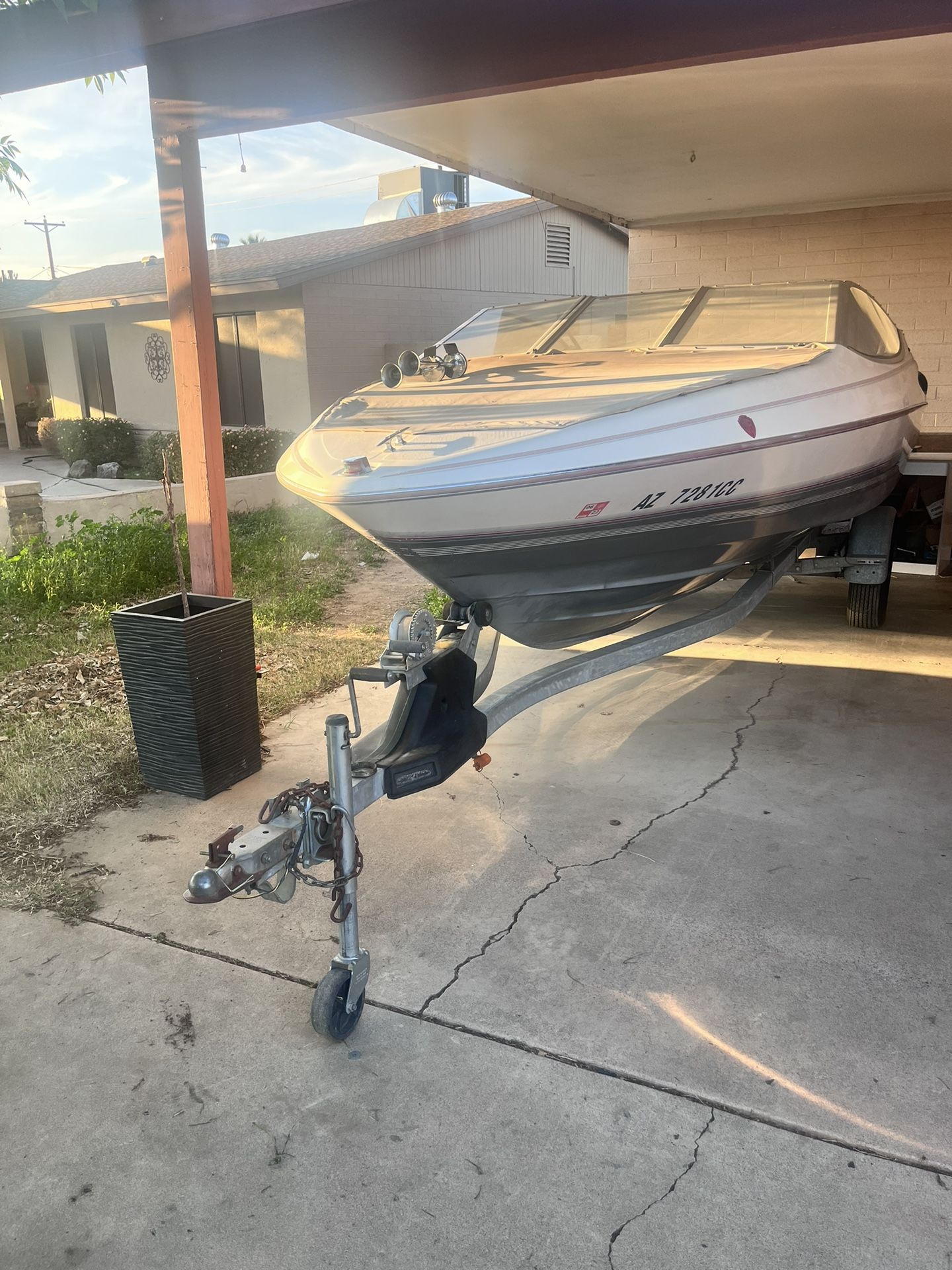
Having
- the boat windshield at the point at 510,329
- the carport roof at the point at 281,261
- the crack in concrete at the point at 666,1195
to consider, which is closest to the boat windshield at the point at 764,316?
the boat windshield at the point at 510,329

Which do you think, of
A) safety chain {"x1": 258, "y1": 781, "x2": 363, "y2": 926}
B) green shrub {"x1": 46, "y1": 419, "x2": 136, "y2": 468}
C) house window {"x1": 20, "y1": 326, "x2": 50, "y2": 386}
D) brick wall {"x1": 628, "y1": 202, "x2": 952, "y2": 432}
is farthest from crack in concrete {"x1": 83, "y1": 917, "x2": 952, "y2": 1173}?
house window {"x1": 20, "y1": 326, "x2": 50, "y2": 386}

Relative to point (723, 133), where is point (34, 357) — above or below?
below

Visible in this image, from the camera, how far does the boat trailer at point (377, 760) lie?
86.0 inches

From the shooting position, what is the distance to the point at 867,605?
576 cm

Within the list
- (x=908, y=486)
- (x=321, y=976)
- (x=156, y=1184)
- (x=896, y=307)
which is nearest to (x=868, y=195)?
(x=896, y=307)

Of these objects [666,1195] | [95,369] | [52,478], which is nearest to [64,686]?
[666,1195]

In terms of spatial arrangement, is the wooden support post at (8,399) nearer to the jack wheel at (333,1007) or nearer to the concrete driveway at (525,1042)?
the concrete driveway at (525,1042)

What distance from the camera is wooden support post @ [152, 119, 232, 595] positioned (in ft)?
12.8

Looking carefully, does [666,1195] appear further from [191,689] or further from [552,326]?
[552,326]

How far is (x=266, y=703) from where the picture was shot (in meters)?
4.68

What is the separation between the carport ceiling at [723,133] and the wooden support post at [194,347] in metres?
1.32

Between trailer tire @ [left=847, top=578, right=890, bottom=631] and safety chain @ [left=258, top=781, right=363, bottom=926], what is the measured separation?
4217mm

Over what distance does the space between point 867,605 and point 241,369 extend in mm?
9559

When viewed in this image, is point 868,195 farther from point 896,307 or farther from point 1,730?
point 1,730
